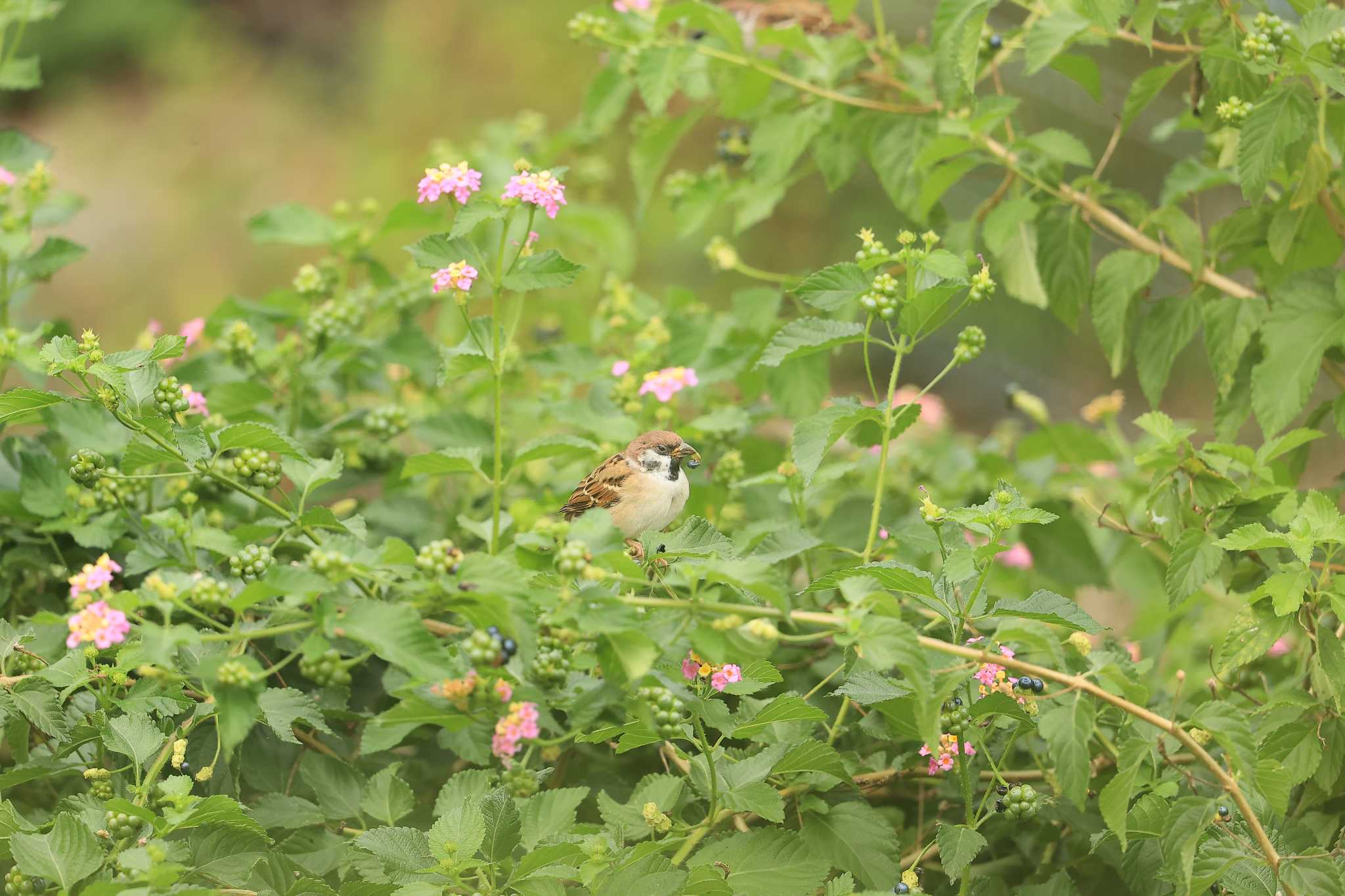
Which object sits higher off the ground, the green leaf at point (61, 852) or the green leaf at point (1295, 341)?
the green leaf at point (1295, 341)

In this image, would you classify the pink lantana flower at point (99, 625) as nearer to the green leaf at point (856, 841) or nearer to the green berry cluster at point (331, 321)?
the green leaf at point (856, 841)

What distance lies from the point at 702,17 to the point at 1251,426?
4727mm

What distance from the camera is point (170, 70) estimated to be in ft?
28.5

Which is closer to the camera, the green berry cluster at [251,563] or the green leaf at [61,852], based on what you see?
the green leaf at [61,852]

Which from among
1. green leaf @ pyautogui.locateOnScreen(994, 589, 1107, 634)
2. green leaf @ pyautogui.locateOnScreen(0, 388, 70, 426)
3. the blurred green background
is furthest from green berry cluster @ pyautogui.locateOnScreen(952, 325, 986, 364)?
the blurred green background

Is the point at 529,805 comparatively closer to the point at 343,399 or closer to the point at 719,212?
the point at 343,399

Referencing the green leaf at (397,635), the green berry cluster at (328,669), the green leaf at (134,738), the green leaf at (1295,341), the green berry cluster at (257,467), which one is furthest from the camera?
the green leaf at (1295,341)

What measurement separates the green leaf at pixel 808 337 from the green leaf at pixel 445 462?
0.50 metres

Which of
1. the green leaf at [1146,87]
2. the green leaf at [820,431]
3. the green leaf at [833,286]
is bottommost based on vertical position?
the green leaf at [820,431]

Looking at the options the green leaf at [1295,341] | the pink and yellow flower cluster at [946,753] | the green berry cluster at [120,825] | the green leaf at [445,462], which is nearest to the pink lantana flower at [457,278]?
the green leaf at [445,462]

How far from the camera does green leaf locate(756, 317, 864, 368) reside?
2.17 metres

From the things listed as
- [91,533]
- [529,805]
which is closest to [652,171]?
[91,533]

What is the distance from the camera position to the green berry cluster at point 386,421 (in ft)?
10.1

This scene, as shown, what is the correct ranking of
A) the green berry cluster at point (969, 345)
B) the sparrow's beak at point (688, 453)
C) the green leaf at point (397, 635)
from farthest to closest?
the sparrow's beak at point (688, 453)
the green berry cluster at point (969, 345)
the green leaf at point (397, 635)
